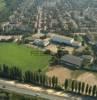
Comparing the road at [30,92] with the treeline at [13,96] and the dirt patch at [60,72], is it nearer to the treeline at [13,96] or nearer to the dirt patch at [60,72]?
the treeline at [13,96]

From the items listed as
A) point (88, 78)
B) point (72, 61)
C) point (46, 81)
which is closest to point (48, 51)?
point (72, 61)

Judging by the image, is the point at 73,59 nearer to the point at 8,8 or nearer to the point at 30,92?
the point at 30,92

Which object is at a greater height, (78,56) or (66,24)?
(66,24)

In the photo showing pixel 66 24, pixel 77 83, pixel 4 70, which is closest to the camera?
pixel 77 83

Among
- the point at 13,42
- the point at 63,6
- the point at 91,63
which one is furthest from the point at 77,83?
the point at 63,6

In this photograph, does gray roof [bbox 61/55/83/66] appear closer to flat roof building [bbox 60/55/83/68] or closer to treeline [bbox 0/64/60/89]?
flat roof building [bbox 60/55/83/68]

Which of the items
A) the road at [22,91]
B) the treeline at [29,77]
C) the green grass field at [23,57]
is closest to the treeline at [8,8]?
the green grass field at [23,57]

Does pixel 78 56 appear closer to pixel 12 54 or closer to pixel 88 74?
pixel 88 74

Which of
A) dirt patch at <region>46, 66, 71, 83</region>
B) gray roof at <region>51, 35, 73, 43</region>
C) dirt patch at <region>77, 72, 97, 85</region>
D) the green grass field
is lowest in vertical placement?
dirt patch at <region>77, 72, 97, 85</region>

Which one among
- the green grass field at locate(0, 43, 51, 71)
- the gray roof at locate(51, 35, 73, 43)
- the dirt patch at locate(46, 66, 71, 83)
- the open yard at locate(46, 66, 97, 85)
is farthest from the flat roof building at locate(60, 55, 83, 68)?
the gray roof at locate(51, 35, 73, 43)
